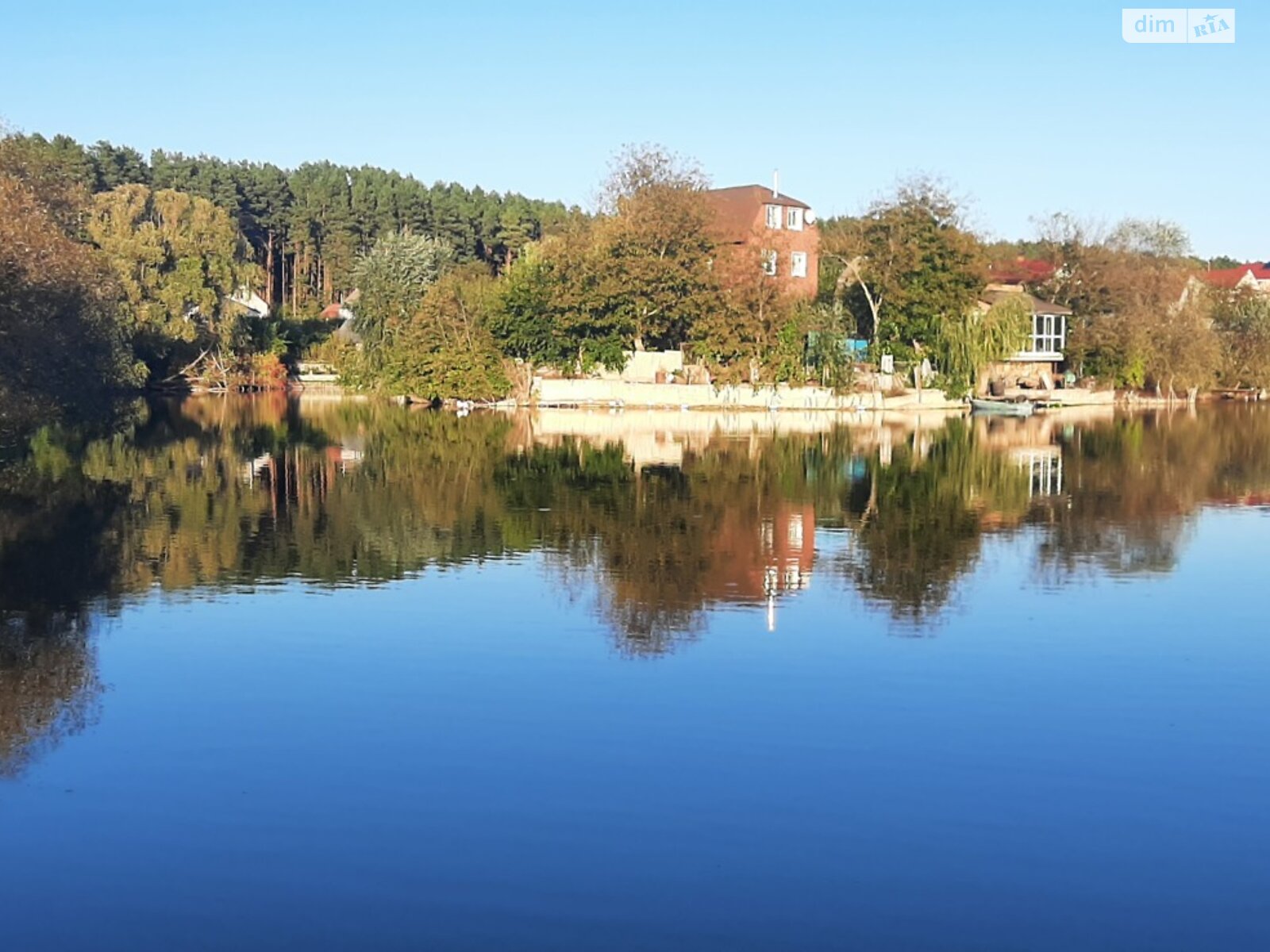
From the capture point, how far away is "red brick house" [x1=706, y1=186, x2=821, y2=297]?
6456 centimetres

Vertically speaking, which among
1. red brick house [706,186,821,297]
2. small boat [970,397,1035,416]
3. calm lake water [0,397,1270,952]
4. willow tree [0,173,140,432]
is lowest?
calm lake water [0,397,1270,952]

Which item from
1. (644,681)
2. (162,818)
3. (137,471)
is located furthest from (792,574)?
(137,471)

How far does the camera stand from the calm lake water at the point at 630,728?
7.83 m

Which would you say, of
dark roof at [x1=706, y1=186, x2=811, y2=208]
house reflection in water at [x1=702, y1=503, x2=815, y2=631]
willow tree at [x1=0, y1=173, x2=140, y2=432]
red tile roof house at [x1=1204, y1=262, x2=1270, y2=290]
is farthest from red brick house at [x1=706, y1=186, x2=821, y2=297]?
house reflection in water at [x1=702, y1=503, x2=815, y2=631]

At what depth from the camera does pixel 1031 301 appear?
68.1m

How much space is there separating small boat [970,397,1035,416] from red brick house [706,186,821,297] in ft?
32.8

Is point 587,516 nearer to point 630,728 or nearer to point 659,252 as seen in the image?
point 630,728

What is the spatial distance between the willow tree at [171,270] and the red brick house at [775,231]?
26184 mm

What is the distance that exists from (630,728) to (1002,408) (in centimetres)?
5683

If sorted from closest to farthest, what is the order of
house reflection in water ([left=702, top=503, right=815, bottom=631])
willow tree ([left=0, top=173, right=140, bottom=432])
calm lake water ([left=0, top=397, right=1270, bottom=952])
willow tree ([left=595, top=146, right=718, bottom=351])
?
1. calm lake water ([left=0, top=397, right=1270, bottom=952])
2. house reflection in water ([left=702, top=503, right=815, bottom=631])
3. willow tree ([left=0, top=173, right=140, bottom=432])
4. willow tree ([left=595, top=146, right=718, bottom=351])

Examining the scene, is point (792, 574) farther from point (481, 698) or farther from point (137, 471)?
point (137, 471)

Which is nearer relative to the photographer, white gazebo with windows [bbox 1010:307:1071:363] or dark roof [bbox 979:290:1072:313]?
dark roof [bbox 979:290:1072:313]

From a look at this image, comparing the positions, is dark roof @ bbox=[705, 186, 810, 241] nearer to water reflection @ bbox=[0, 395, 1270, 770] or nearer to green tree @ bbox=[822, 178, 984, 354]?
green tree @ bbox=[822, 178, 984, 354]

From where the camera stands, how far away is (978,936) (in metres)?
7.45
